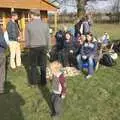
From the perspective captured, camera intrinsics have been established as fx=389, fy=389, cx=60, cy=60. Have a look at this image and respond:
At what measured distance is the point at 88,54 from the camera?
1149 centimetres

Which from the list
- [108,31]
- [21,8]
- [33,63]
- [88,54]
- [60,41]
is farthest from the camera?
[108,31]

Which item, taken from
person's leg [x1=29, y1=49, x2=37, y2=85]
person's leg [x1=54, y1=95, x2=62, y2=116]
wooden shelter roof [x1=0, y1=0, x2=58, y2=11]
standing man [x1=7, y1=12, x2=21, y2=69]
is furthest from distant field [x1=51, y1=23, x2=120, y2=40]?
person's leg [x1=54, y1=95, x2=62, y2=116]

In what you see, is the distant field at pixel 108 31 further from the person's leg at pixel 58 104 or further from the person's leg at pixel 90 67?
the person's leg at pixel 58 104

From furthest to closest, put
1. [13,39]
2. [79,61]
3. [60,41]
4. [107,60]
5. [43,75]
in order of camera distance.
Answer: [60,41]
[107,60]
[13,39]
[79,61]
[43,75]

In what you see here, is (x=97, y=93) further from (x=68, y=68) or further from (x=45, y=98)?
(x=68, y=68)

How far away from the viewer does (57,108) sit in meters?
7.50


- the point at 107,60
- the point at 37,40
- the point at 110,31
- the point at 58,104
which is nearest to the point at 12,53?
the point at 37,40

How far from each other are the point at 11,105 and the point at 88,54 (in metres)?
3.68

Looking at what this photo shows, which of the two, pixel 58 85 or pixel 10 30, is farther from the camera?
pixel 10 30

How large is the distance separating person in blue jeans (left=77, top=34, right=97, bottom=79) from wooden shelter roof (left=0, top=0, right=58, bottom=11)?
7.05m

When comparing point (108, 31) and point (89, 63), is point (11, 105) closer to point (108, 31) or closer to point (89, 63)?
point (89, 63)

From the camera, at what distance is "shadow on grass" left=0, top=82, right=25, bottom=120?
310 inches

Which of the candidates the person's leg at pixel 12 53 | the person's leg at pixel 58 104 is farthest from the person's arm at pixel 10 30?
the person's leg at pixel 58 104

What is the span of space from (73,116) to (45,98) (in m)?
1.39
